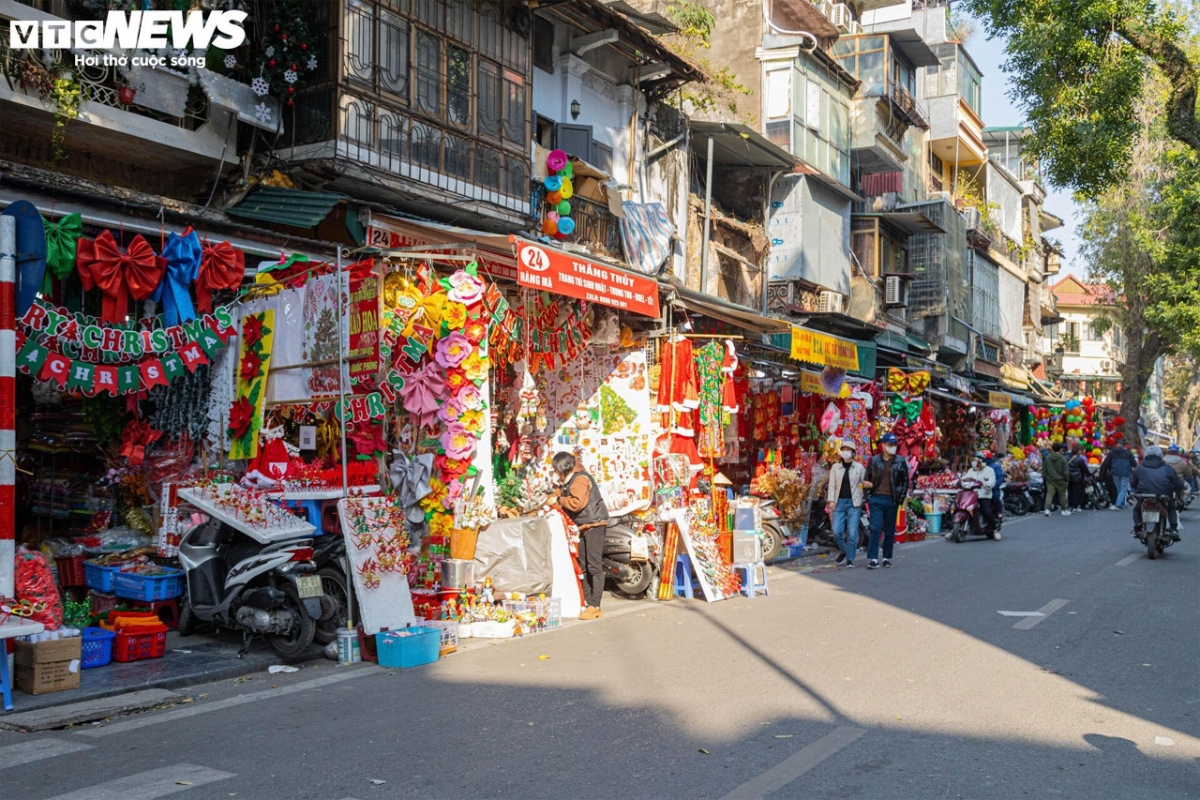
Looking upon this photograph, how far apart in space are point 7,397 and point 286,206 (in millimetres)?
4705

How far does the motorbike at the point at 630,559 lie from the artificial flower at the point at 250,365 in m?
4.23

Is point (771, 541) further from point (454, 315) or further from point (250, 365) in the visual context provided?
point (250, 365)

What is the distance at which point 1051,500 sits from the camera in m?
24.8

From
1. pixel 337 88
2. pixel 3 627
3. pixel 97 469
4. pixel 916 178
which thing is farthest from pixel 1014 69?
pixel 916 178

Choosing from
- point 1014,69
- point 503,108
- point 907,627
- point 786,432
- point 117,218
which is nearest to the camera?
point 117,218

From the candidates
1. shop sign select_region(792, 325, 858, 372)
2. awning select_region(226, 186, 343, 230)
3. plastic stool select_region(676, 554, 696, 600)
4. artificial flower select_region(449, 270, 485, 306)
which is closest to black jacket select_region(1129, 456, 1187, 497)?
shop sign select_region(792, 325, 858, 372)

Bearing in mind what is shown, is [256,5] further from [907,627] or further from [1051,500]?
[1051,500]

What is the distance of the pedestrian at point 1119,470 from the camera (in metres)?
25.6

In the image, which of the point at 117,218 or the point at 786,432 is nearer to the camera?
the point at 117,218

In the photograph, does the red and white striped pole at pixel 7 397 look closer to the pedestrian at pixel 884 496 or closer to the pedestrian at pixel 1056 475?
the pedestrian at pixel 884 496

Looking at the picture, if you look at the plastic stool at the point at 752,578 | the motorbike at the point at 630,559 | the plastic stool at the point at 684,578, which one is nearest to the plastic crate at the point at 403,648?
the motorbike at the point at 630,559

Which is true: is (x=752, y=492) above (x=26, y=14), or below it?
below

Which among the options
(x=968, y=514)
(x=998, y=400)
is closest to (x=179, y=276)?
(x=968, y=514)

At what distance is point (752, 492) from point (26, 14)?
1180 centimetres
